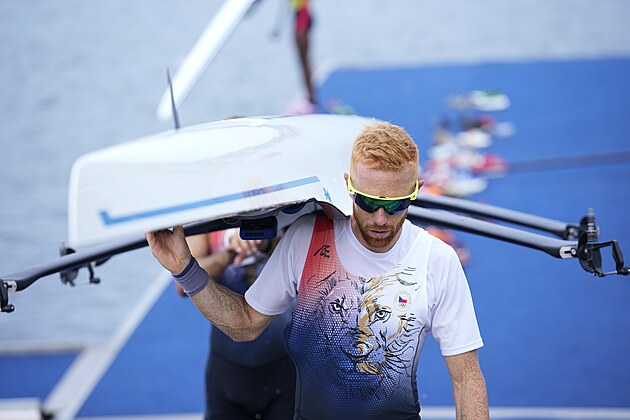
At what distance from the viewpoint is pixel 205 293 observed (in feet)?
8.45

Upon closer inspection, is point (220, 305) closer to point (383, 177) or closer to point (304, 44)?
point (383, 177)

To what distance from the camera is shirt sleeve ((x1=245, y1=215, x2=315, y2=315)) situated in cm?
269

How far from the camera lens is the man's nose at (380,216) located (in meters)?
2.45

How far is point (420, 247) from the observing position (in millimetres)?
2617

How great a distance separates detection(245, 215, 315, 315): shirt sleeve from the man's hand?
0.27 meters

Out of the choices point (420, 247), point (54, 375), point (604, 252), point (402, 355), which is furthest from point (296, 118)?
point (604, 252)

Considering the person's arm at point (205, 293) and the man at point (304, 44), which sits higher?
the man at point (304, 44)

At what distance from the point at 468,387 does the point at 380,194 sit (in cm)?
56

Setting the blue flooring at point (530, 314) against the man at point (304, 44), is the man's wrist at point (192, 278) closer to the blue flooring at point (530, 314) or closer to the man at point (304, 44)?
the blue flooring at point (530, 314)

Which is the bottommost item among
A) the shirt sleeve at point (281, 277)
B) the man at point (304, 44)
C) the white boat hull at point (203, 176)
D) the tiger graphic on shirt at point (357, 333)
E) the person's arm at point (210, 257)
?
the tiger graphic on shirt at point (357, 333)

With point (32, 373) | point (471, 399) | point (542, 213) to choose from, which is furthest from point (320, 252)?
point (542, 213)

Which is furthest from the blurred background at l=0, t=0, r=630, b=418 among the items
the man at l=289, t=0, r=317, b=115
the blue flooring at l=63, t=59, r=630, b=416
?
the man at l=289, t=0, r=317, b=115

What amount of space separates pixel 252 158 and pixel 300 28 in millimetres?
6582

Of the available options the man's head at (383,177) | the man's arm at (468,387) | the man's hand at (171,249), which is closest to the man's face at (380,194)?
the man's head at (383,177)
